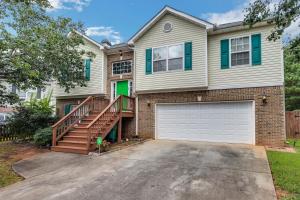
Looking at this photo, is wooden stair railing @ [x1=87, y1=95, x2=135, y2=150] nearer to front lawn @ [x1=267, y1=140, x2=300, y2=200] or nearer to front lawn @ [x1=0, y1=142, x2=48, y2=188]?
front lawn @ [x1=0, y1=142, x2=48, y2=188]

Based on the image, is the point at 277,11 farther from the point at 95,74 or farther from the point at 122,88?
the point at 95,74

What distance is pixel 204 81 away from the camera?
10.3 metres

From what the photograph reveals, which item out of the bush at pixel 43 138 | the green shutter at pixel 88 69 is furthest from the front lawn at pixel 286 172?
the green shutter at pixel 88 69

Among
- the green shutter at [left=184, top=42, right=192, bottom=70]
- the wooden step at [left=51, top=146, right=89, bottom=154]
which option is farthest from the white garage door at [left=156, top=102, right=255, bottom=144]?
the wooden step at [left=51, top=146, right=89, bottom=154]

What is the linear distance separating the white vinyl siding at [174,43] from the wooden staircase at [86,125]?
173cm

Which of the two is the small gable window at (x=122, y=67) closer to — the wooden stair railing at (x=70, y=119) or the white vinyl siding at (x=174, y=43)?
the white vinyl siding at (x=174, y=43)

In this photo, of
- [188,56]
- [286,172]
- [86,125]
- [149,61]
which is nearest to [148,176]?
[286,172]

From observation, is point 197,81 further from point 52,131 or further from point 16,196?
point 16,196

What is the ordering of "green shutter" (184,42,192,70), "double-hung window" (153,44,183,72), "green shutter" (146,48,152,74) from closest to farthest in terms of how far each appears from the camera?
"green shutter" (184,42,192,70) → "double-hung window" (153,44,183,72) → "green shutter" (146,48,152,74)

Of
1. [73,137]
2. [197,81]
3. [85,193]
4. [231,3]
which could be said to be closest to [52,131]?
[73,137]

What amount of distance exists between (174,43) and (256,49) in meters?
4.09

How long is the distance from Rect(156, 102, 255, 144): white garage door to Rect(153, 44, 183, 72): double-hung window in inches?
85.0

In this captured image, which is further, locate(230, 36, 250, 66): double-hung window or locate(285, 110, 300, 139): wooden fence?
locate(285, 110, 300, 139): wooden fence

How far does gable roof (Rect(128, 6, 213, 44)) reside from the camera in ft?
33.6
